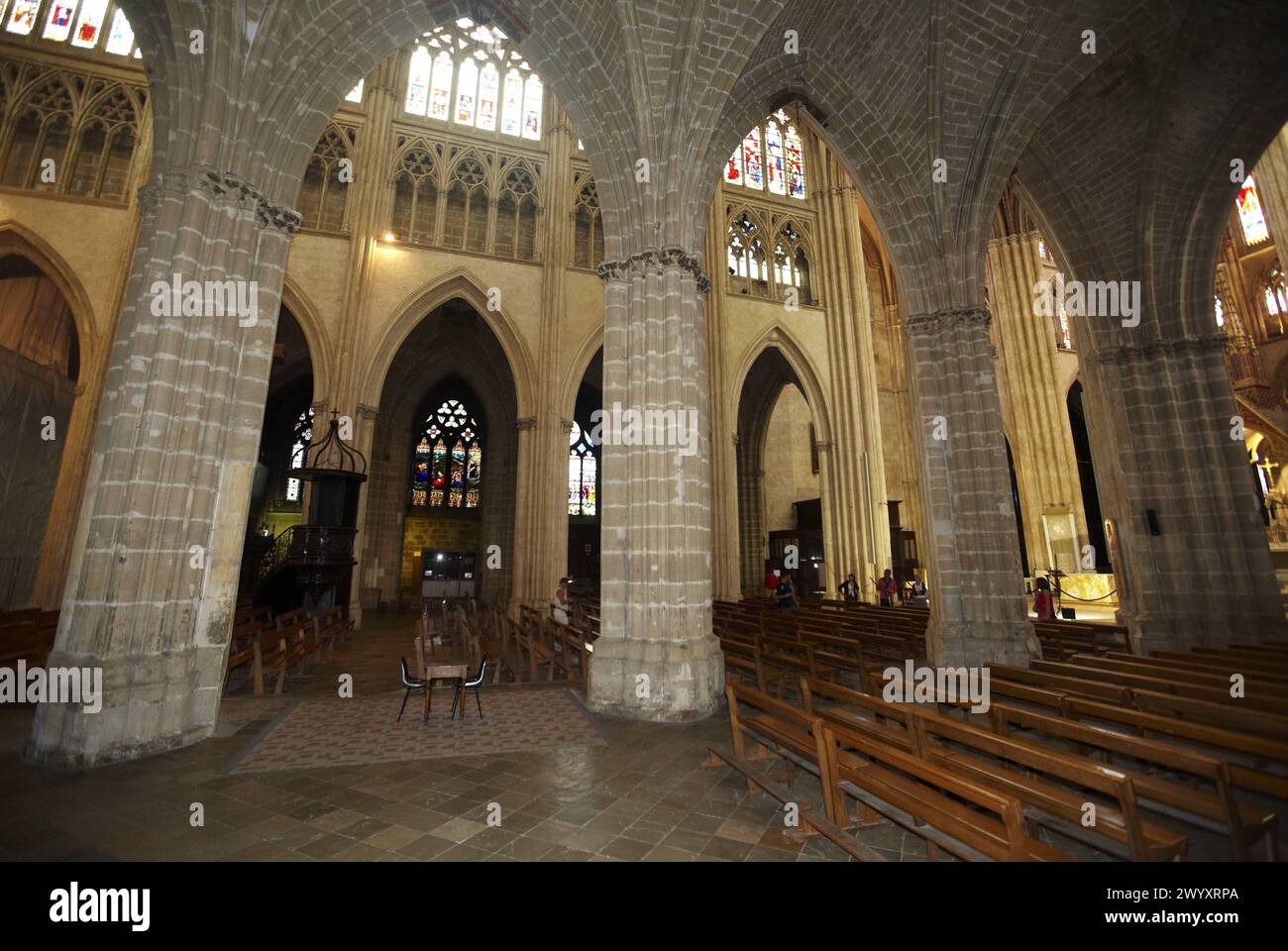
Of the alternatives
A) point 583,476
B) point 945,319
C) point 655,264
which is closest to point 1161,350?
point 945,319

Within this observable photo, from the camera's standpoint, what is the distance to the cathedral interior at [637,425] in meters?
3.37

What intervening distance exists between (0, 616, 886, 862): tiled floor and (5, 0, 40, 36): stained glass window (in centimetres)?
1780

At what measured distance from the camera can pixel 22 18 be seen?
42.8ft

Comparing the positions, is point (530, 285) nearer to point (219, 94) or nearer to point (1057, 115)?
point (219, 94)

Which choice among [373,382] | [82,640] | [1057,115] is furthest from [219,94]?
[1057,115]

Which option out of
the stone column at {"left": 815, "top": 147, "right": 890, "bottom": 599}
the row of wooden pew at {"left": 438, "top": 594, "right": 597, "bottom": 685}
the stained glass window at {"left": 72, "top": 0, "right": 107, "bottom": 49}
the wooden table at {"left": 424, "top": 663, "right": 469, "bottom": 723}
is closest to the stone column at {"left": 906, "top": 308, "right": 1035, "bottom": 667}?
the row of wooden pew at {"left": 438, "top": 594, "right": 597, "bottom": 685}

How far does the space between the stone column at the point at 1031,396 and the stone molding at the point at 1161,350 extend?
35.6 feet

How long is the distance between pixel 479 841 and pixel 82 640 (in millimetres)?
4071

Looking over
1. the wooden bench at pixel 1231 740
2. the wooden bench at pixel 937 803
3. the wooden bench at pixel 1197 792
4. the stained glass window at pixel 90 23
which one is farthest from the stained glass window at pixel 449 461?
the wooden bench at pixel 1197 792

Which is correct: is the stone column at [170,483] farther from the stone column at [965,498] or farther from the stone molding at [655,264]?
the stone column at [965,498]

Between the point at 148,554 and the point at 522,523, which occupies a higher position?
the point at 522,523

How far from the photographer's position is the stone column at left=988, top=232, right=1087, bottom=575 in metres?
19.6

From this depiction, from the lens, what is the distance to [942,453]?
8.51m

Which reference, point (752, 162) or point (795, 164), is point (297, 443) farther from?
point (795, 164)
